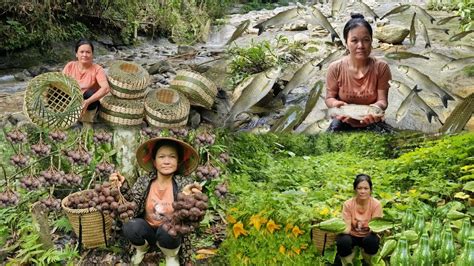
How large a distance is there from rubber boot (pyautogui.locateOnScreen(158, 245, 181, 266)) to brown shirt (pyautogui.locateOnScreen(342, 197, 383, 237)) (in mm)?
386

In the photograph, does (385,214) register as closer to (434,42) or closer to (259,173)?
(259,173)

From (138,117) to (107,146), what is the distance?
0.40 ft

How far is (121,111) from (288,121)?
1.26 feet

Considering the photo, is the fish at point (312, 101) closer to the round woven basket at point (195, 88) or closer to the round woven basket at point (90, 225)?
the round woven basket at point (195, 88)

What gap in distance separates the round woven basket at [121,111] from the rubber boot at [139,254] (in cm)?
27

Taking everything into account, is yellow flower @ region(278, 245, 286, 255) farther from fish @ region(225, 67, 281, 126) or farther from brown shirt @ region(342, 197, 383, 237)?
A: fish @ region(225, 67, 281, 126)

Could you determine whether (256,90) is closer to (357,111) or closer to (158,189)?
(357,111)

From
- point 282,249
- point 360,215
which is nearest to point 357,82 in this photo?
point 360,215

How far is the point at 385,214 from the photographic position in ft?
3.21

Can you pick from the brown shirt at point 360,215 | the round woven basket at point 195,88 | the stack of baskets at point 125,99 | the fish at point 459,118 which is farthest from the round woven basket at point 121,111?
the fish at point 459,118

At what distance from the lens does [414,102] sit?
3.37 ft

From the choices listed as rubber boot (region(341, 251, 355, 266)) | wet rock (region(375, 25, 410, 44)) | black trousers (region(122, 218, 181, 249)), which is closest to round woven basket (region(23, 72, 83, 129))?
black trousers (region(122, 218, 181, 249))

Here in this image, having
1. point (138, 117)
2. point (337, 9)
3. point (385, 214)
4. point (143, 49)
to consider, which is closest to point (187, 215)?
point (138, 117)

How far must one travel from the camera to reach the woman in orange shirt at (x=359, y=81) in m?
1.04
